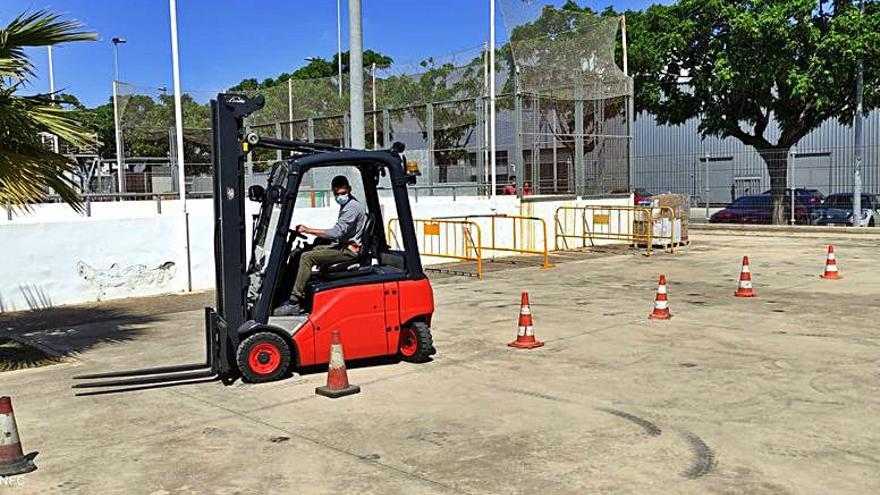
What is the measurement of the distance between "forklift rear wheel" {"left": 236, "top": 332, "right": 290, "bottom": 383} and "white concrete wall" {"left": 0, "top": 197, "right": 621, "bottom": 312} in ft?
22.6

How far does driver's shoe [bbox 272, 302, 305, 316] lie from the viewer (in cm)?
779

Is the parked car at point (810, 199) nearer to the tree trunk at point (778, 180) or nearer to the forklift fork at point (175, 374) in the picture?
the tree trunk at point (778, 180)

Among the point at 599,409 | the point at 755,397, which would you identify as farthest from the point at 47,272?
the point at 755,397

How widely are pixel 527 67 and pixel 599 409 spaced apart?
15.8m

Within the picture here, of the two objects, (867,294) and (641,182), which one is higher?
(641,182)

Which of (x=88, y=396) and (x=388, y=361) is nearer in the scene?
(x=88, y=396)

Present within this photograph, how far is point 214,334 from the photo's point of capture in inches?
311

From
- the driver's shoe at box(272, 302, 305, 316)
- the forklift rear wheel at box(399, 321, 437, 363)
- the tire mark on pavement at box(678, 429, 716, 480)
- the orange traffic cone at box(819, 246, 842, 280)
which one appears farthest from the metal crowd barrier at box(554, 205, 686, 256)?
the tire mark on pavement at box(678, 429, 716, 480)

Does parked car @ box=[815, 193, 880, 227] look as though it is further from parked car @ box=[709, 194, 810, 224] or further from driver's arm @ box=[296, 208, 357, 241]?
driver's arm @ box=[296, 208, 357, 241]

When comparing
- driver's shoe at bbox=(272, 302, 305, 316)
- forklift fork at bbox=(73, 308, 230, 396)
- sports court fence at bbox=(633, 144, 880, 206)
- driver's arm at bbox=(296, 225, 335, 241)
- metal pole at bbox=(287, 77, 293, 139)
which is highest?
metal pole at bbox=(287, 77, 293, 139)

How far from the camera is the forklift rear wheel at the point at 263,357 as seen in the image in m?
7.53

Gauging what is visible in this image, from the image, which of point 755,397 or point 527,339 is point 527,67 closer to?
point 527,339

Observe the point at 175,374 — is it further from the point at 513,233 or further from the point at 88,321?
the point at 513,233

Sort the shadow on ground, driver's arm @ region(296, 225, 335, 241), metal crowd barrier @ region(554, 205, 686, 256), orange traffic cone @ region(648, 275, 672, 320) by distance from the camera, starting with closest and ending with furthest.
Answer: driver's arm @ region(296, 225, 335, 241)
the shadow on ground
orange traffic cone @ region(648, 275, 672, 320)
metal crowd barrier @ region(554, 205, 686, 256)
